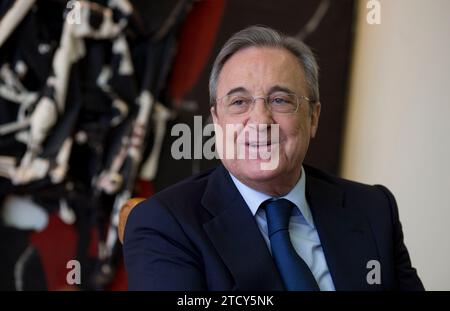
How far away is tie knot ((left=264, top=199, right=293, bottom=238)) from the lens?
89 centimetres

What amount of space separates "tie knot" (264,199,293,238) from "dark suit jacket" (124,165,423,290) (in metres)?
0.03

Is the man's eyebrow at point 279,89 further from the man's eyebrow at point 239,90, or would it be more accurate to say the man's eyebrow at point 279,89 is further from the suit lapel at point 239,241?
the suit lapel at point 239,241

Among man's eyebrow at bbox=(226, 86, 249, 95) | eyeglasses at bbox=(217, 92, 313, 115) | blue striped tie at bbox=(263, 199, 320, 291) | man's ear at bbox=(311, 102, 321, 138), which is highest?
man's eyebrow at bbox=(226, 86, 249, 95)

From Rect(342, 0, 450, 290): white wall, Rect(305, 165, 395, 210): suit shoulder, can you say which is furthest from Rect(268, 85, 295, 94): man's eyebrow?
Rect(342, 0, 450, 290): white wall

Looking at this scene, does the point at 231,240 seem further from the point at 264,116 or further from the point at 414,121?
the point at 414,121

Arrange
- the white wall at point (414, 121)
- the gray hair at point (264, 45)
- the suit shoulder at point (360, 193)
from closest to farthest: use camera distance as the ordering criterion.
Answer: the gray hair at point (264, 45) < the suit shoulder at point (360, 193) < the white wall at point (414, 121)

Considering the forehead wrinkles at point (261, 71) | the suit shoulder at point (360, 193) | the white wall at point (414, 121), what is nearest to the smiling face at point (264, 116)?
the forehead wrinkles at point (261, 71)

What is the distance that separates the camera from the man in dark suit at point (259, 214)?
0.85 meters

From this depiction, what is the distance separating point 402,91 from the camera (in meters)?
1.66

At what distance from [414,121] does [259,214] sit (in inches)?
34.2

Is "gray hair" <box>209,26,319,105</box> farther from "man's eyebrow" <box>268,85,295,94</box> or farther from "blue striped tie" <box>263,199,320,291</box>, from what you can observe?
"blue striped tie" <box>263,199,320,291</box>

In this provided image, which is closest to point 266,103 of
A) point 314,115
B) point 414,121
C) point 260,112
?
point 260,112

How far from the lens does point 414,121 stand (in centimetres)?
160

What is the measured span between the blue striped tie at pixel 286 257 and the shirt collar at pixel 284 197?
0.10 feet
